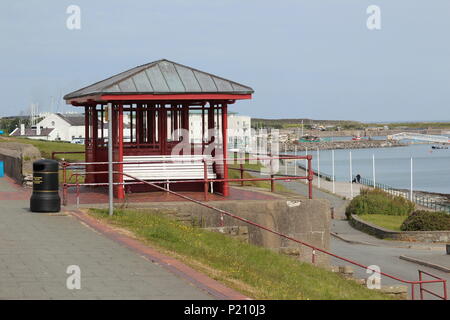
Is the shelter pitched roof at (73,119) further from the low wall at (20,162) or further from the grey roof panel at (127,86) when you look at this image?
the grey roof panel at (127,86)

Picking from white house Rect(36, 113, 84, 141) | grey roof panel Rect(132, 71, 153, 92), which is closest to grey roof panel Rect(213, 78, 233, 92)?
grey roof panel Rect(132, 71, 153, 92)

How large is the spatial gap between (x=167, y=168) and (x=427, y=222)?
66.8 feet

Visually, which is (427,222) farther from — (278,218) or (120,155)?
(120,155)

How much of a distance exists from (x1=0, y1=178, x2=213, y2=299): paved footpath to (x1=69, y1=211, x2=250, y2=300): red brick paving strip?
12cm

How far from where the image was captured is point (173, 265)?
11125mm

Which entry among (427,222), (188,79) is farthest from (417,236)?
(188,79)

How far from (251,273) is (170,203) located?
650 centimetres

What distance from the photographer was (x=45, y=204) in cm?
1686

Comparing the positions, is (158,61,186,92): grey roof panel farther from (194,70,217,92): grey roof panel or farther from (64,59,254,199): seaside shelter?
(194,70,217,92): grey roof panel

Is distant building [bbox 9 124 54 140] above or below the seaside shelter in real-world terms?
below

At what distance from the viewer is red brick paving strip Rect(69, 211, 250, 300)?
941 cm

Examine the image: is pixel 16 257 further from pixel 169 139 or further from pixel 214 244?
pixel 169 139

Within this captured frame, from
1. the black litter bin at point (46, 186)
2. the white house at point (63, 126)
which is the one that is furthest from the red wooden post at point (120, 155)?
the white house at point (63, 126)

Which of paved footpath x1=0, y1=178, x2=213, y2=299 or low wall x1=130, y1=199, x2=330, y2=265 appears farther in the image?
low wall x1=130, y1=199, x2=330, y2=265
